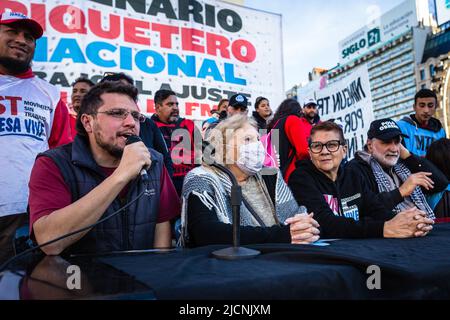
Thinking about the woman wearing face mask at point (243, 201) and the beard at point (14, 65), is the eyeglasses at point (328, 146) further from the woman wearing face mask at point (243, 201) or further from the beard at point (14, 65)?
the beard at point (14, 65)

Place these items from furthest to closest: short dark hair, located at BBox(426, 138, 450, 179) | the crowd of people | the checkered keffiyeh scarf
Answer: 1. short dark hair, located at BBox(426, 138, 450, 179)
2. the checkered keffiyeh scarf
3. the crowd of people

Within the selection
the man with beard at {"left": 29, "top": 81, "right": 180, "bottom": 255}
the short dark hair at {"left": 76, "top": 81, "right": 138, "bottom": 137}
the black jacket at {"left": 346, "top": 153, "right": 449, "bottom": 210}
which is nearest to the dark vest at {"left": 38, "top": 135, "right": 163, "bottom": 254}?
the man with beard at {"left": 29, "top": 81, "right": 180, "bottom": 255}

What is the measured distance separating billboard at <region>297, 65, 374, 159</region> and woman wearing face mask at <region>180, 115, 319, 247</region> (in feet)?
9.58

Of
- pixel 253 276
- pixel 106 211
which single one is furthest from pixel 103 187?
pixel 253 276

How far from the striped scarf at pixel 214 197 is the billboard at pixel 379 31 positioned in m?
42.2

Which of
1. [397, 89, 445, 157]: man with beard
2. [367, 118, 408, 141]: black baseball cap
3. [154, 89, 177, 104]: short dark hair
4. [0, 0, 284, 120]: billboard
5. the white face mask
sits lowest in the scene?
the white face mask

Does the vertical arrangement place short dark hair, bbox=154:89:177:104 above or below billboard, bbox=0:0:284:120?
below

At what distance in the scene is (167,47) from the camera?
3.95 meters

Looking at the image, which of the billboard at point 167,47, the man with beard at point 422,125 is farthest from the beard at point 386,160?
the billboard at point 167,47

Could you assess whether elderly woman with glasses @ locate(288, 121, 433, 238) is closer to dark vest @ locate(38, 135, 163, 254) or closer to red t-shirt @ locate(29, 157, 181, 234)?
dark vest @ locate(38, 135, 163, 254)

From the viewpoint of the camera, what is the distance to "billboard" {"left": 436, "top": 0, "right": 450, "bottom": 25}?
1038 inches

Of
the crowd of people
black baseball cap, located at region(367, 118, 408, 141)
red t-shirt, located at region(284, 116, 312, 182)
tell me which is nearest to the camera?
the crowd of people

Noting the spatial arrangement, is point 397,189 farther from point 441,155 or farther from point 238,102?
point 238,102

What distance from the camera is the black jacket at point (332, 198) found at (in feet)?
6.60
